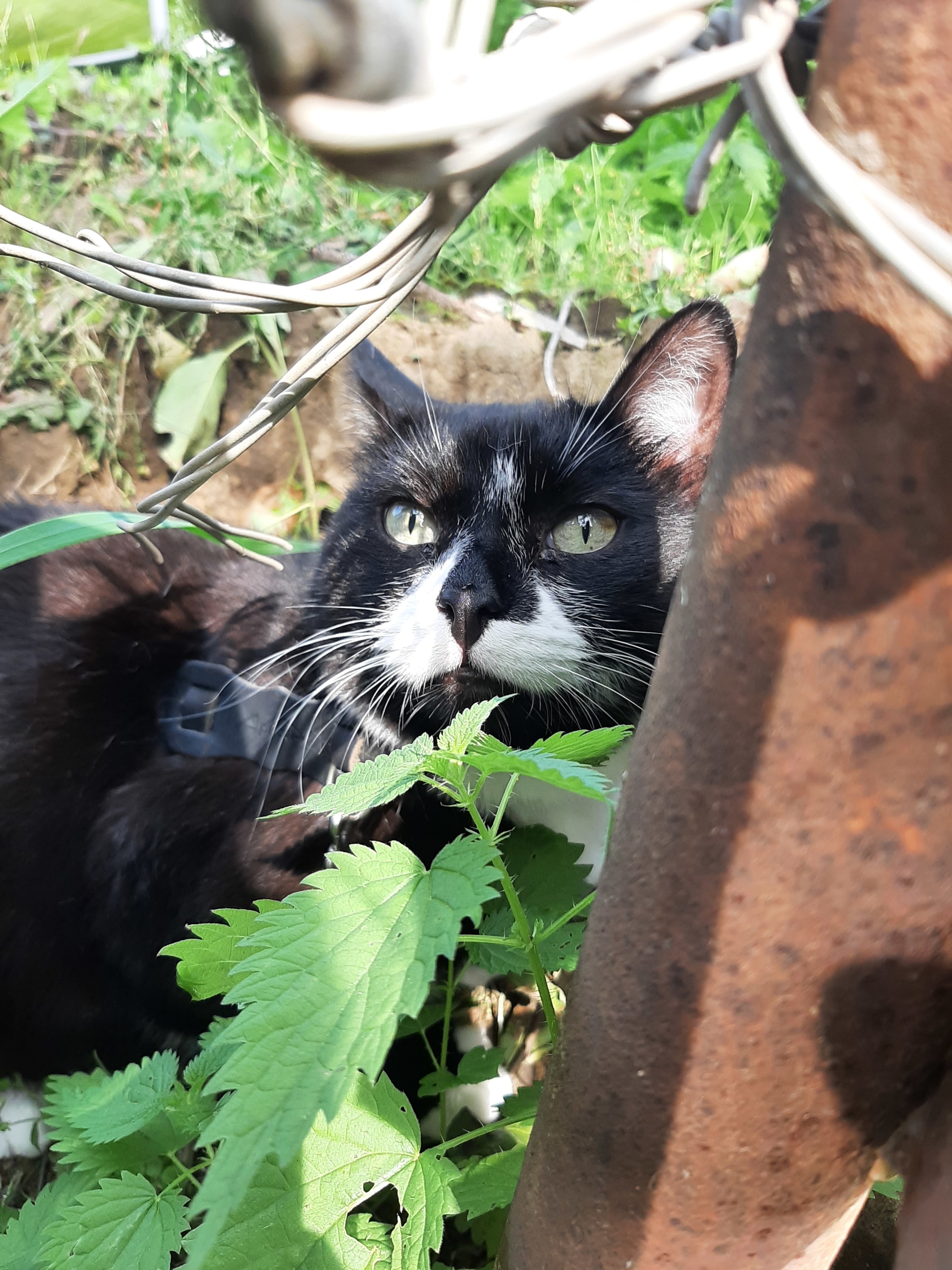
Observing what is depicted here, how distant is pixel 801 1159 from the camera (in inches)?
18.1

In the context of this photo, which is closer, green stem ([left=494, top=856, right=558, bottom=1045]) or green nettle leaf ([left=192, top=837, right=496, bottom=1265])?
green nettle leaf ([left=192, top=837, right=496, bottom=1265])

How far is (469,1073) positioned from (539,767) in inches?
20.4

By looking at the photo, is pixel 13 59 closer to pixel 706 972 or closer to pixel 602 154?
pixel 602 154

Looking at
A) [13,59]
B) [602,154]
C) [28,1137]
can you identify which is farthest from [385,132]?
[13,59]

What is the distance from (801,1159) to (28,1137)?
154 centimetres

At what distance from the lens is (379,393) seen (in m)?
1.41

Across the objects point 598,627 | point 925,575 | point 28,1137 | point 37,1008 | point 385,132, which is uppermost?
point 385,132

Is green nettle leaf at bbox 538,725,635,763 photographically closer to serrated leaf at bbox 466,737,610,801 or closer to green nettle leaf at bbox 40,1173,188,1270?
serrated leaf at bbox 466,737,610,801

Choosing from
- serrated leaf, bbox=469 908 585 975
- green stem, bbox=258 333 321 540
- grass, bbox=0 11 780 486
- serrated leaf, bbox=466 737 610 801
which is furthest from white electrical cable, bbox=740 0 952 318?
grass, bbox=0 11 780 486

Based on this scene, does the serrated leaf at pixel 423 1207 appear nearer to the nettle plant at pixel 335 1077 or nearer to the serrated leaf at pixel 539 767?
the nettle plant at pixel 335 1077

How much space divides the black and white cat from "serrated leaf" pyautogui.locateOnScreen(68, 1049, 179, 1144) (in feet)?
1.04

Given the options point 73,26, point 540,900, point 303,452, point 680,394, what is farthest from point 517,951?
point 73,26

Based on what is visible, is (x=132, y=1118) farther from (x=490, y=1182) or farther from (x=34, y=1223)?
(x=490, y=1182)

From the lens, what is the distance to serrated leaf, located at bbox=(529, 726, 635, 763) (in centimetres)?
66
